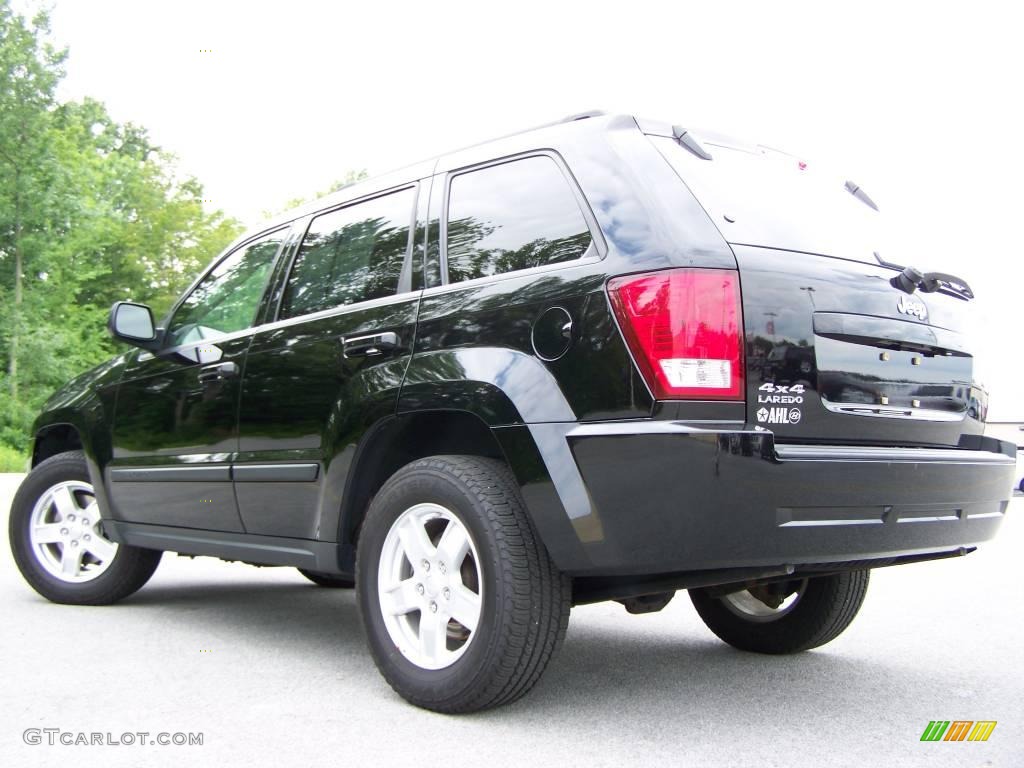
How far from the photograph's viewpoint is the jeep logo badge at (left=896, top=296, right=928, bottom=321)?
3.21 m

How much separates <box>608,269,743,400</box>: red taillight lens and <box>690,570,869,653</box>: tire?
125 centimetres

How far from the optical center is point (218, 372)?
449 centimetres

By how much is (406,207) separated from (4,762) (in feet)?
7.32

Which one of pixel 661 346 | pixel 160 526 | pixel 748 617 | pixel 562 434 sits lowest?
pixel 748 617

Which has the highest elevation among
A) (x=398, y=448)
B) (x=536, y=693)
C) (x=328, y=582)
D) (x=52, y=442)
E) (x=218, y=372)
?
(x=218, y=372)

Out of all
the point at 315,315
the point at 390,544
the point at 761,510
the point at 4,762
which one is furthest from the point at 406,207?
the point at 4,762

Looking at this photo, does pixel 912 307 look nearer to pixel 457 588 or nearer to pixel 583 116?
pixel 583 116

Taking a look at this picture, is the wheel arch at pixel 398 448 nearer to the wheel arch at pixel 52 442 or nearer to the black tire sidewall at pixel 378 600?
the black tire sidewall at pixel 378 600

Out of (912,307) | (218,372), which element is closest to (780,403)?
(912,307)

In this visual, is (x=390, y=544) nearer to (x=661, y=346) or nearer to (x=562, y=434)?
(x=562, y=434)

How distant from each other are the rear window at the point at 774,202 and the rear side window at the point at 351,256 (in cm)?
112

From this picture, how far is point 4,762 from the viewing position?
2.86 m

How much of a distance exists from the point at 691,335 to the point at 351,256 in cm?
178

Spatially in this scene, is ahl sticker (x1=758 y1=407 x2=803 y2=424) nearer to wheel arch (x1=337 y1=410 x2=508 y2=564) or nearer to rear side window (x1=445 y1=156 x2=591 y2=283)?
rear side window (x1=445 y1=156 x2=591 y2=283)
